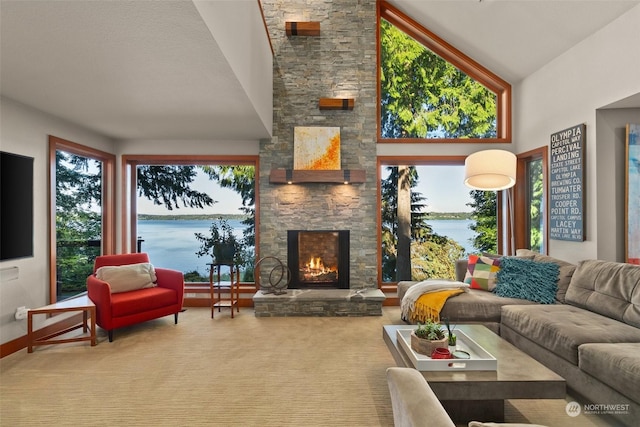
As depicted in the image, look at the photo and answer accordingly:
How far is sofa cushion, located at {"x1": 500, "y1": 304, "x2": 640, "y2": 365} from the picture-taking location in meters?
2.48

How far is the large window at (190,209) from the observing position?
17.7 ft

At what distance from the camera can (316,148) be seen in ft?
16.8

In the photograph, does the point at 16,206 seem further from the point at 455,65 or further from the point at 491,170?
the point at 455,65

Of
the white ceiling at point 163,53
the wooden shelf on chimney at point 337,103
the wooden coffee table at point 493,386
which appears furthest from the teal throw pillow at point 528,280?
the wooden shelf on chimney at point 337,103

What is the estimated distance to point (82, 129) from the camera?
450cm

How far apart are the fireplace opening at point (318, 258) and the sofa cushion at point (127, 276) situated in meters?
1.85

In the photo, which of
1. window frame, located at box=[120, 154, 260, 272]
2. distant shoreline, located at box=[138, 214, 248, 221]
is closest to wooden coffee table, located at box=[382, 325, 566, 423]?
window frame, located at box=[120, 154, 260, 272]

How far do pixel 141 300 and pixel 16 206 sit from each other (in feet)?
5.02

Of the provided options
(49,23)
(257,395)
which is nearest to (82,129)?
(49,23)

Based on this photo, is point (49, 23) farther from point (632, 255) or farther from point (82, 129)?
point (632, 255)

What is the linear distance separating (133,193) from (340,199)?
3.13 m

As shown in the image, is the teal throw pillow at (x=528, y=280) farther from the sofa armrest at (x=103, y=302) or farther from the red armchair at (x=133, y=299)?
the sofa armrest at (x=103, y=302)

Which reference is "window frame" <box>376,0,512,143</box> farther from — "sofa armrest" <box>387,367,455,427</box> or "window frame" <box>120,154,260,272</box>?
"sofa armrest" <box>387,367,455,427</box>

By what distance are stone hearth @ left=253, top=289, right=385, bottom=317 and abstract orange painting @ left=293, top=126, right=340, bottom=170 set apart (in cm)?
183
